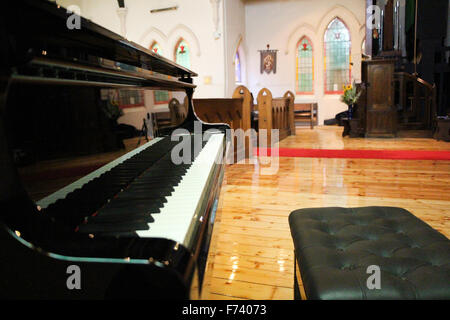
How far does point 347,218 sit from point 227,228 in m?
1.14

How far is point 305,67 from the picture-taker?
34.8 feet

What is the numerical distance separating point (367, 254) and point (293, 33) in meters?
10.4

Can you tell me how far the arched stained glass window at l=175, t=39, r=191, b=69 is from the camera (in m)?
9.08

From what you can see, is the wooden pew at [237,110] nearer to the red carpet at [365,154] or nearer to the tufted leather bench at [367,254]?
the red carpet at [365,154]

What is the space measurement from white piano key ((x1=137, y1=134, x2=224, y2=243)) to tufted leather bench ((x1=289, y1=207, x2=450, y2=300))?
42cm

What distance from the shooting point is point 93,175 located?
0.88 meters

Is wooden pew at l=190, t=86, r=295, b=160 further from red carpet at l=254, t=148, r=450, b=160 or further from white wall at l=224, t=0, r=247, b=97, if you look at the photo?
white wall at l=224, t=0, r=247, b=97

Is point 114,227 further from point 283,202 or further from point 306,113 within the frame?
point 306,113

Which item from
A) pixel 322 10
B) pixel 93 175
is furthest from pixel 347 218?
pixel 322 10

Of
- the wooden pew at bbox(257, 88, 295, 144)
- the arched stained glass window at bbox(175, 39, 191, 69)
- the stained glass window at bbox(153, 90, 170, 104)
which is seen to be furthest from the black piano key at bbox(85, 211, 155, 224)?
the arched stained glass window at bbox(175, 39, 191, 69)

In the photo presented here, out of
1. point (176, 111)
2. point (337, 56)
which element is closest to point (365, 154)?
point (176, 111)
